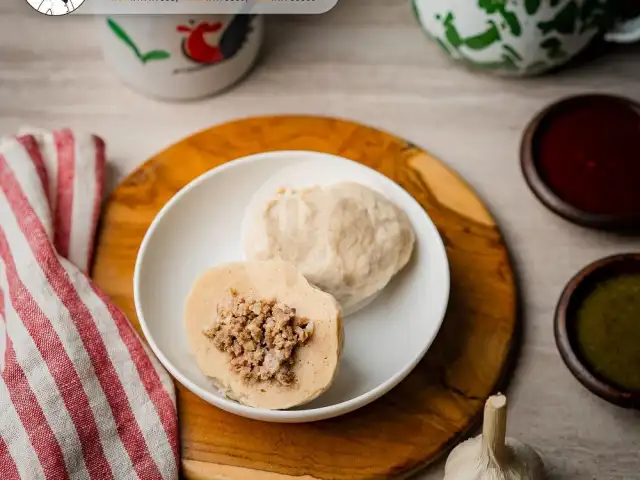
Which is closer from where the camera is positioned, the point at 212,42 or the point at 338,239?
the point at 338,239

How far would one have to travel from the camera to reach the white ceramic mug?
994mm

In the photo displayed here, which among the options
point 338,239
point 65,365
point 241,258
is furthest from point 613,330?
point 65,365

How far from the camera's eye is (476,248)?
974 millimetres

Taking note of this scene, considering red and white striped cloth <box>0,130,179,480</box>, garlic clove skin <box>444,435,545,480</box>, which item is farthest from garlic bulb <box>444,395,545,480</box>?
red and white striped cloth <box>0,130,179,480</box>

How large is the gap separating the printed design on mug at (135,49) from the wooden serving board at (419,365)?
0.35 ft

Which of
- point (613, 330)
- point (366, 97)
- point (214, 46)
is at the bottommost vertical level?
point (613, 330)

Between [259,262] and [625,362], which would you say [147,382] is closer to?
[259,262]

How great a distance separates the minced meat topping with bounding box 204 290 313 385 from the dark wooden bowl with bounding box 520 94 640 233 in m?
0.35

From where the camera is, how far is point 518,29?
3.31ft

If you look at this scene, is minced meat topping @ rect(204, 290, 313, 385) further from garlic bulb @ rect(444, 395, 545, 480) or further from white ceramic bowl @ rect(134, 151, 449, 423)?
garlic bulb @ rect(444, 395, 545, 480)

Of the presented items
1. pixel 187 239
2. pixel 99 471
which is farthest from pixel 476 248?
pixel 99 471

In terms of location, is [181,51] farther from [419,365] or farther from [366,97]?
[419,365]

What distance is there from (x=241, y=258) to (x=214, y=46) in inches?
10.7

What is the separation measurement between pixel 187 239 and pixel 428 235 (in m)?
0.28
